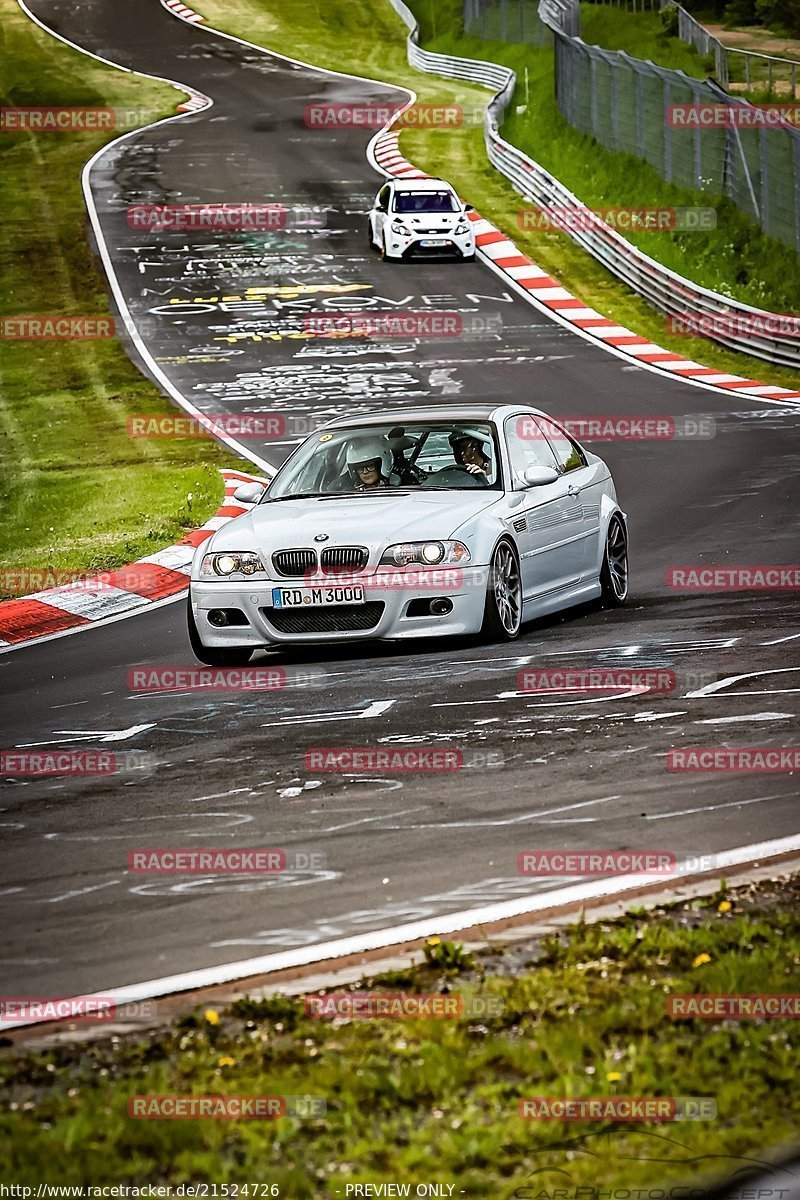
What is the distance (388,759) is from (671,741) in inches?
50.8

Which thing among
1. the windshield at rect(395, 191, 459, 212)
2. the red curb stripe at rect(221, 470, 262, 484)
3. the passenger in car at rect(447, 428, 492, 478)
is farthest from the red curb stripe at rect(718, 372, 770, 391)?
the passenger in car at rect(447, 428, 492, 478)

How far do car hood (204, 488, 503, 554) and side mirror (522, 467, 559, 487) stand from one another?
0.76 ft

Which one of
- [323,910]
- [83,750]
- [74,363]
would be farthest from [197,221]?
[323,910]

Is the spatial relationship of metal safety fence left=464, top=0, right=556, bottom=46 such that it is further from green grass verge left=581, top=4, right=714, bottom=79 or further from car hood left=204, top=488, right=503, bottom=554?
car hood left=204, top=488, right=503, bottom=554

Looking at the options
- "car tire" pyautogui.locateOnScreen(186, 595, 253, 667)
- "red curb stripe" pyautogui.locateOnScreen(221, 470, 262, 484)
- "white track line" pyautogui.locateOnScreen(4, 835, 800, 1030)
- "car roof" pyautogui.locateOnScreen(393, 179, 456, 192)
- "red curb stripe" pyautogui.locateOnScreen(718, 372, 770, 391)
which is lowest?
"red curb stripe" pyautogui.locateOnScreen(718, 372, 770, 391)

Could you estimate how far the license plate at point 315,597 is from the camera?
11.1 meters

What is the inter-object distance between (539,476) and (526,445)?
0.88 m

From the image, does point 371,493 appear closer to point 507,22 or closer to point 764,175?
point 764,175

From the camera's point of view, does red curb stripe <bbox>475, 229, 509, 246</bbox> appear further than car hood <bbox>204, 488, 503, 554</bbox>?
Yes

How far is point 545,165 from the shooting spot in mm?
41219

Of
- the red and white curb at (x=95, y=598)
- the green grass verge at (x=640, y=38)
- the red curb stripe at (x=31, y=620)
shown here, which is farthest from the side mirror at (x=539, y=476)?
the green grass verge at (x=640, y=38)

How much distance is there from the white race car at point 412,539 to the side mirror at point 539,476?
12mm

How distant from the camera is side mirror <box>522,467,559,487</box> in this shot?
11.8 meters

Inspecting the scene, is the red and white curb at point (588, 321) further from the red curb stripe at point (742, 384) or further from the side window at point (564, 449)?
the side window at point (564, 449)
